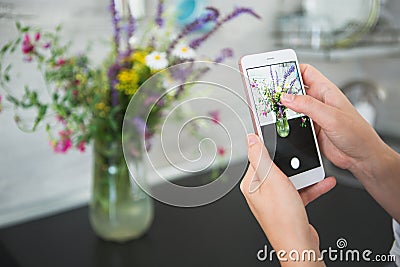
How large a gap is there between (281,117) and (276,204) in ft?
0.23

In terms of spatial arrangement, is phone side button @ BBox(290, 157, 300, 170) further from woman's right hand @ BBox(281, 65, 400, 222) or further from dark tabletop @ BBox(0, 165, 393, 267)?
dark tabletop @ BBox(0, 165, 393, 267)

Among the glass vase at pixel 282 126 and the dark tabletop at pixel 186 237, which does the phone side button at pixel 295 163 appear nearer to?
the glass vase at pixel 282 126

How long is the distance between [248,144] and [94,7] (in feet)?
2.10

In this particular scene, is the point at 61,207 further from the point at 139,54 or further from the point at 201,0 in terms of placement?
the point at 201,0

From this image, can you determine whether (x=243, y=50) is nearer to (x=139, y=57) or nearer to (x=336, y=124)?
(x=139, y=57)

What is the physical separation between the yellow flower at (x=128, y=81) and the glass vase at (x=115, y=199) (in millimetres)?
97

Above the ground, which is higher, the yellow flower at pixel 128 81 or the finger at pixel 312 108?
the finger at pixel 312 108

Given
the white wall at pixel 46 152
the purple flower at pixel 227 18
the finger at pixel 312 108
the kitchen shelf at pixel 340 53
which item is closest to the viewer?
the finger at pixel 312 108

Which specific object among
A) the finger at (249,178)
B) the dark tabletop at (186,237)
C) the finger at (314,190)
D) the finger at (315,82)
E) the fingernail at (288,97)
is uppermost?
the fingernail at (288,97)

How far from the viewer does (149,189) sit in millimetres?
436

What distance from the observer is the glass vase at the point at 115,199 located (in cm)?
79

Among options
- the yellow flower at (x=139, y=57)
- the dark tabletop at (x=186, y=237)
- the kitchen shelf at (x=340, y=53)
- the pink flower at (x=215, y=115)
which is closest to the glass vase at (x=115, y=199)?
the dark tabletop at (x=186, y=237)

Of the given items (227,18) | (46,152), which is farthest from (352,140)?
(46,152)

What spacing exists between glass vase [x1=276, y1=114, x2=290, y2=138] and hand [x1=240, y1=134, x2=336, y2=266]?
3cm
